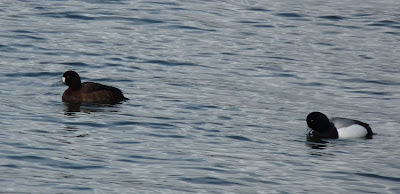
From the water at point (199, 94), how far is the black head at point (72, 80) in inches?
16.2

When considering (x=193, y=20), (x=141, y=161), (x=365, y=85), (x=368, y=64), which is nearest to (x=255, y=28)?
(x=193, y=20)

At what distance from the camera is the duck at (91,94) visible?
1762 centimetres

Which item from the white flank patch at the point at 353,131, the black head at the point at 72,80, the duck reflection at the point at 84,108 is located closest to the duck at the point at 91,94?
the black head at the point at 72,80

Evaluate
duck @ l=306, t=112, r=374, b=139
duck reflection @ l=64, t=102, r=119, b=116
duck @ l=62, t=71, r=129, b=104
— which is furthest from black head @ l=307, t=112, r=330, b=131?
duck @ l=62, t=71, r=129, b=104

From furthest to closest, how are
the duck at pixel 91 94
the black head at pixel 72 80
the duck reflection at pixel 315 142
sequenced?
the black head at pixel 72 80 → the duck at pixel 91 94 → the duck reflection at pixel 315 142

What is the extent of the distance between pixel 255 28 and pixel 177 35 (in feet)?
10.2

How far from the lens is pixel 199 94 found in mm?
18609

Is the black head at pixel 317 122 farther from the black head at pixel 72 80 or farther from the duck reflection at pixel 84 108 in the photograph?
the black head at pixel 72 80

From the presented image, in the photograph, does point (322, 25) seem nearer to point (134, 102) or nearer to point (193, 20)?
point (193, 20)

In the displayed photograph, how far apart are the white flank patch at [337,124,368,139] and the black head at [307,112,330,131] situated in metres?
0.31

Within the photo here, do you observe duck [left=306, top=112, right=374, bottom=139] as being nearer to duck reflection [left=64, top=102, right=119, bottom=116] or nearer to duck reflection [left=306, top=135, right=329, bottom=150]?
duck reflection [left=306, top=135, right=329, bottom=150]

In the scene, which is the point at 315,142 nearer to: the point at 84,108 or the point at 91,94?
the point at 84,108

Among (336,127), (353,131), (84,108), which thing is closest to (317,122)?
(336,127)

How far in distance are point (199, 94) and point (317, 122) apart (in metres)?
3.47
